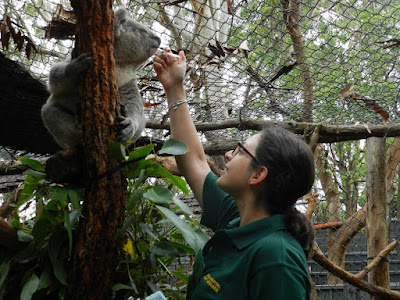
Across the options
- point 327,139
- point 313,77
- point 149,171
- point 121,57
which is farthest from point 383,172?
point 149,171

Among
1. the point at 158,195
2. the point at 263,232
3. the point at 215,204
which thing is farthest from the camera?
the point at 215,204

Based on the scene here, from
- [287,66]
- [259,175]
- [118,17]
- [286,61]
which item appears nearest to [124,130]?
[259,175]

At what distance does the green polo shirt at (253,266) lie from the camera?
49.2 inches

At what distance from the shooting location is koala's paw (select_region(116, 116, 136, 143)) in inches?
63.8

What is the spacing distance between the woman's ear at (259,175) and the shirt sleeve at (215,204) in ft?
1.21

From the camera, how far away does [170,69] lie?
2.12 meters

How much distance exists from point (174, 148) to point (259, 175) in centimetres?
37

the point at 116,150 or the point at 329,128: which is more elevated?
the point at 329,128

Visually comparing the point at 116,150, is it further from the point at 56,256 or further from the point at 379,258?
the point at 379,258

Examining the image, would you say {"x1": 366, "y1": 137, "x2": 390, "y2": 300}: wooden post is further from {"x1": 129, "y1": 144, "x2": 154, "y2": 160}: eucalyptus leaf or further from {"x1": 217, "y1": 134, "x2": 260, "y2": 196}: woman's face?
{"x1": 129, "y1": 144, "x2": 154, "y2": 160}: eucalyptus leaf

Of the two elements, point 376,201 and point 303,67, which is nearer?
point 303,67

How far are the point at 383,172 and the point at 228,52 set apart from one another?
6.71 ft

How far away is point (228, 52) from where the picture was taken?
2.69 metres

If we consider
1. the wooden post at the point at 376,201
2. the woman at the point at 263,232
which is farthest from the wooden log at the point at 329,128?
the woman at the point at 263,232
